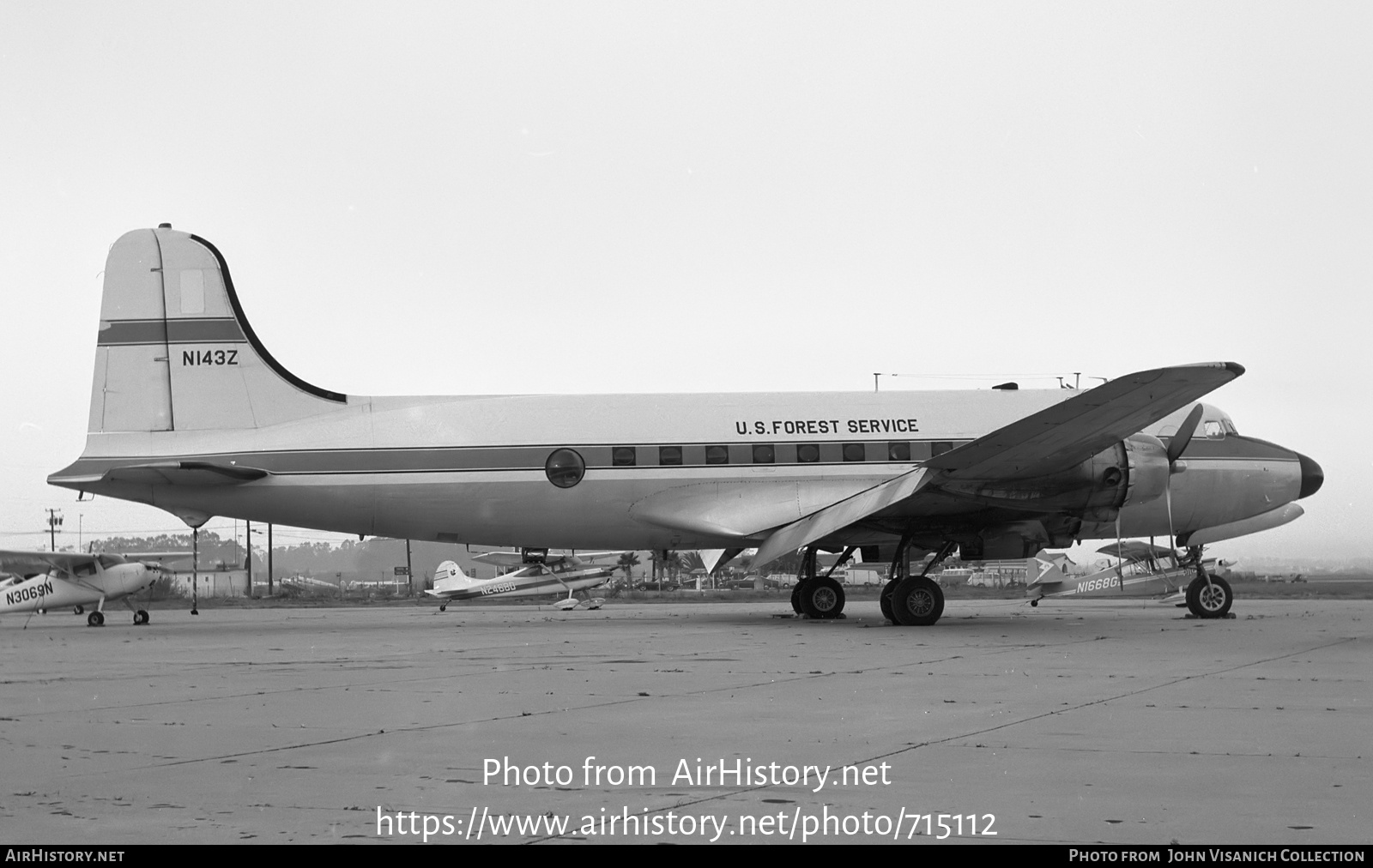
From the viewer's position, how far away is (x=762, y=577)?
305 feet

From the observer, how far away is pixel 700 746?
6438 mm

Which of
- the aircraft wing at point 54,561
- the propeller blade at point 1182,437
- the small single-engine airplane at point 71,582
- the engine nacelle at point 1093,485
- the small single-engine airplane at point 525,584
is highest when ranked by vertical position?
the propeller blade at point 1182,437

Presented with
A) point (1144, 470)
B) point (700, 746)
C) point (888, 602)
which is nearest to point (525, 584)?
point (888, 602)

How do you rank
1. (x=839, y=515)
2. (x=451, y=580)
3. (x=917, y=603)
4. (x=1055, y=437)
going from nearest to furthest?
1. (x=1055, y=437)
2. (x=917, y=603)
3. (x=839, y=515)
4. (x=451, y=580)

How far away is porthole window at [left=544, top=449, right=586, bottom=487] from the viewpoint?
19.6 meters

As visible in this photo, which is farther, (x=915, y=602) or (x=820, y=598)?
(x=820, y=598)

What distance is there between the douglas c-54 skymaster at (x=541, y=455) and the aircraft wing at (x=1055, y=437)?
1.91ft

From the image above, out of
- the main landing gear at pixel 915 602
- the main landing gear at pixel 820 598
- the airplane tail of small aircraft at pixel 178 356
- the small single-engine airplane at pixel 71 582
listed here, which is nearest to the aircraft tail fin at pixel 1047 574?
the main landing gear at pixel 820 598

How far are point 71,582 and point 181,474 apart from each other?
44.0 feet

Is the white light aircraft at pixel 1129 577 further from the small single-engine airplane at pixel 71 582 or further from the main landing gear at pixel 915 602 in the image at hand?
the small single-engine airplane at pixel 71 582

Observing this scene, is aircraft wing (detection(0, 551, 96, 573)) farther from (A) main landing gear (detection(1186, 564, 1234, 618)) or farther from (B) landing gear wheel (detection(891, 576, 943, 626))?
(A) main landing gear (detection(1186, 564, 1234, 618))

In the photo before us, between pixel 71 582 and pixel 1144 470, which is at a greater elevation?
pixel 1144 470

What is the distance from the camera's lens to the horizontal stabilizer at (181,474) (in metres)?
18.7

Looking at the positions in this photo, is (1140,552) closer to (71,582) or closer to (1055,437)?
(1055,437)
